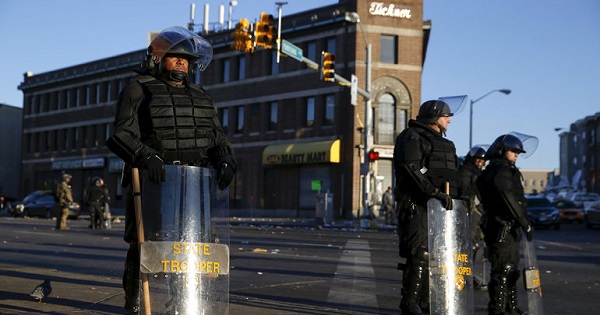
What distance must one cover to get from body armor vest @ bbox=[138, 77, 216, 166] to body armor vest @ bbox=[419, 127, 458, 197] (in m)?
2.19

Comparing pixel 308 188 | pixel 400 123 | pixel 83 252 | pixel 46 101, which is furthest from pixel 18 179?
pixel 83 252

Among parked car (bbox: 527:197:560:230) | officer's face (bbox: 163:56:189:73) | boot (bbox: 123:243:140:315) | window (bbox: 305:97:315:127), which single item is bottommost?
boot (bbox: 123:243:140:315)

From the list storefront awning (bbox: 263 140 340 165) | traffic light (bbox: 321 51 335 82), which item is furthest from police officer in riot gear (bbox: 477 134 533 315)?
storefront awning (bbox: 263 140 340 165)

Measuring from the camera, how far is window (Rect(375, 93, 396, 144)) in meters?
44.2

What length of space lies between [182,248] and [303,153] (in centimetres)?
4119

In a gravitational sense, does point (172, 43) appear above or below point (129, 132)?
above

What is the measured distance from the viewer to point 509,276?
7547mm

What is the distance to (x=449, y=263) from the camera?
5.96 m

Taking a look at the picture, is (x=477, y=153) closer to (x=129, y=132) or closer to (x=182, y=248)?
(x=129, y=132)

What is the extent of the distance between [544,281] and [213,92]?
140 feet

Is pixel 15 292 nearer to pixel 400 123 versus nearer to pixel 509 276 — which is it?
pixel 509 276

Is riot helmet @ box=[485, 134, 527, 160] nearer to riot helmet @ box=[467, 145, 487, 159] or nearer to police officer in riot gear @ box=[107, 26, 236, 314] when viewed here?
riot helmet @ box=[467, 145, 487, 159]

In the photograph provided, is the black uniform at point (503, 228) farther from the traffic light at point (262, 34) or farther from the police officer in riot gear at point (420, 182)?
the traffic light at point (262, 34)

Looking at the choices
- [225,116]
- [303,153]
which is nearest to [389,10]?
[303,153]
